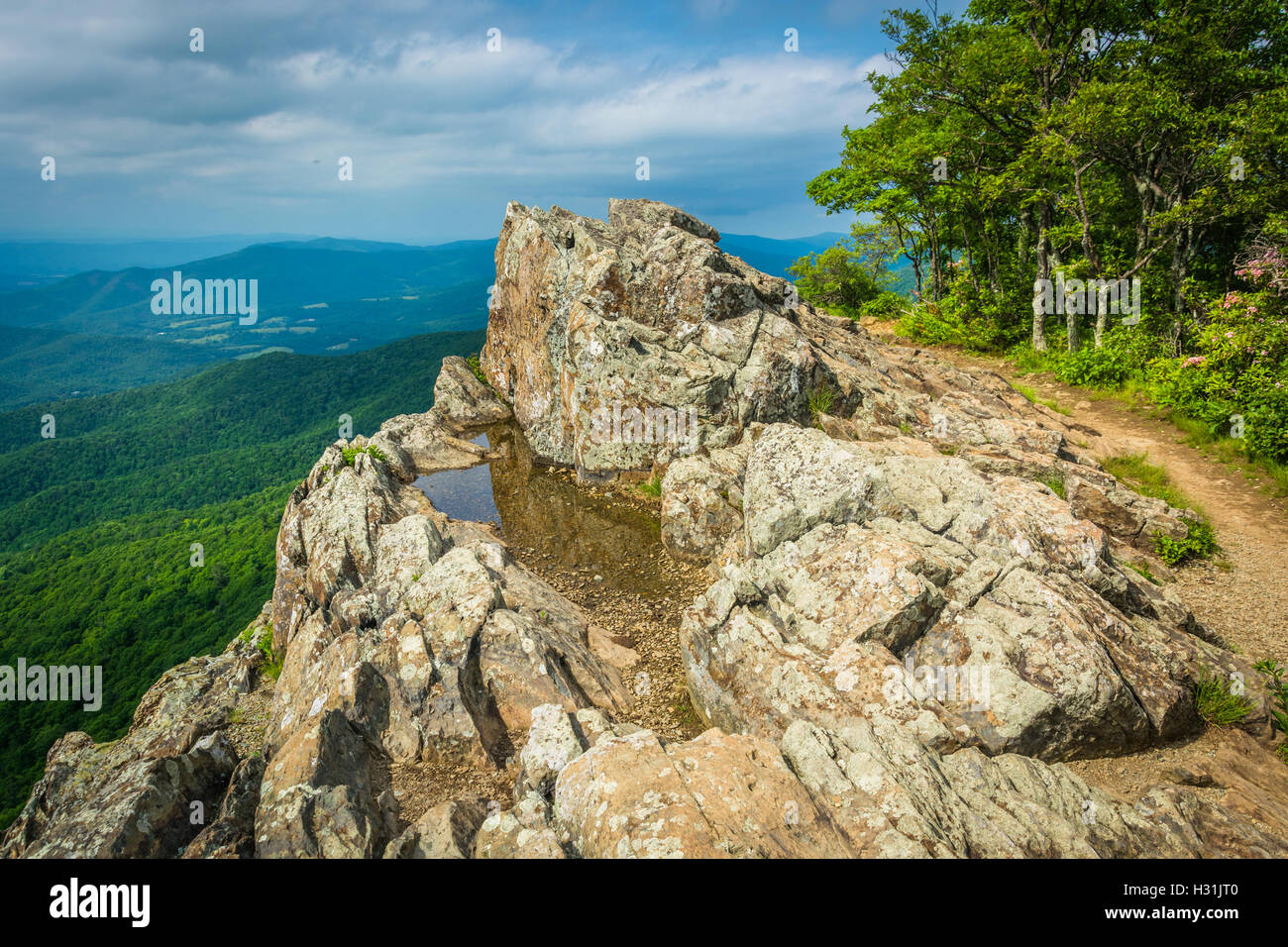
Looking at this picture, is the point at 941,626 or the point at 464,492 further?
the point at 464,492

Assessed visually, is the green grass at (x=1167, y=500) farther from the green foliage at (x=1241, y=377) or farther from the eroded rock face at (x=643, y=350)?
the eroded rock face at (x=643, y=350)

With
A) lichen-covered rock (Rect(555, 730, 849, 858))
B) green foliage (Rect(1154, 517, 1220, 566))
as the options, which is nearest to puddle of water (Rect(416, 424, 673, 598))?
lichen-covered rock (Rect(555, 730, 849, 858))

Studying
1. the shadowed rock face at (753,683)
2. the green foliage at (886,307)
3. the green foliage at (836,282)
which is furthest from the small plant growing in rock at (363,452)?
the green foliage at (886,307)

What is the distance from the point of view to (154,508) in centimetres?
9050

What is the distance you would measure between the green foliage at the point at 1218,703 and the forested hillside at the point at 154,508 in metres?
48.7

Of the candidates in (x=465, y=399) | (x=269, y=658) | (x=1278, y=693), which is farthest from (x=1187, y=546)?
(x=465, y=399)

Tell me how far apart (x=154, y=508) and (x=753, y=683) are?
11479 cm

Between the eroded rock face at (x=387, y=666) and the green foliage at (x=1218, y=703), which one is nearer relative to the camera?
the eroded rock face at (x=387, y=666)

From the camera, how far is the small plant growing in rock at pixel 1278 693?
9.39 meters

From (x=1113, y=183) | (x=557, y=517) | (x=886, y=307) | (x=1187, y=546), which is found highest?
(x=1113, y=183)

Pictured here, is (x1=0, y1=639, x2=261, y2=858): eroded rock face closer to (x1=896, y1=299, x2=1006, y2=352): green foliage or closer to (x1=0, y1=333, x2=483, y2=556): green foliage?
(x1=896, y1=299, x2=1006, y2=352): green foliage

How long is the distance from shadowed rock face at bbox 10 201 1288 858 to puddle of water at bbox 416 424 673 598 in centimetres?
53

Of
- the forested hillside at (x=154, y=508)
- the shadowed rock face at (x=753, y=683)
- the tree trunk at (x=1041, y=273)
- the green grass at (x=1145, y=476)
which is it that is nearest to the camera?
the shadowed rock face at (x=753, y=683)

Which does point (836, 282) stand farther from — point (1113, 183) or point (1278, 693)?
point (1278, 693)
